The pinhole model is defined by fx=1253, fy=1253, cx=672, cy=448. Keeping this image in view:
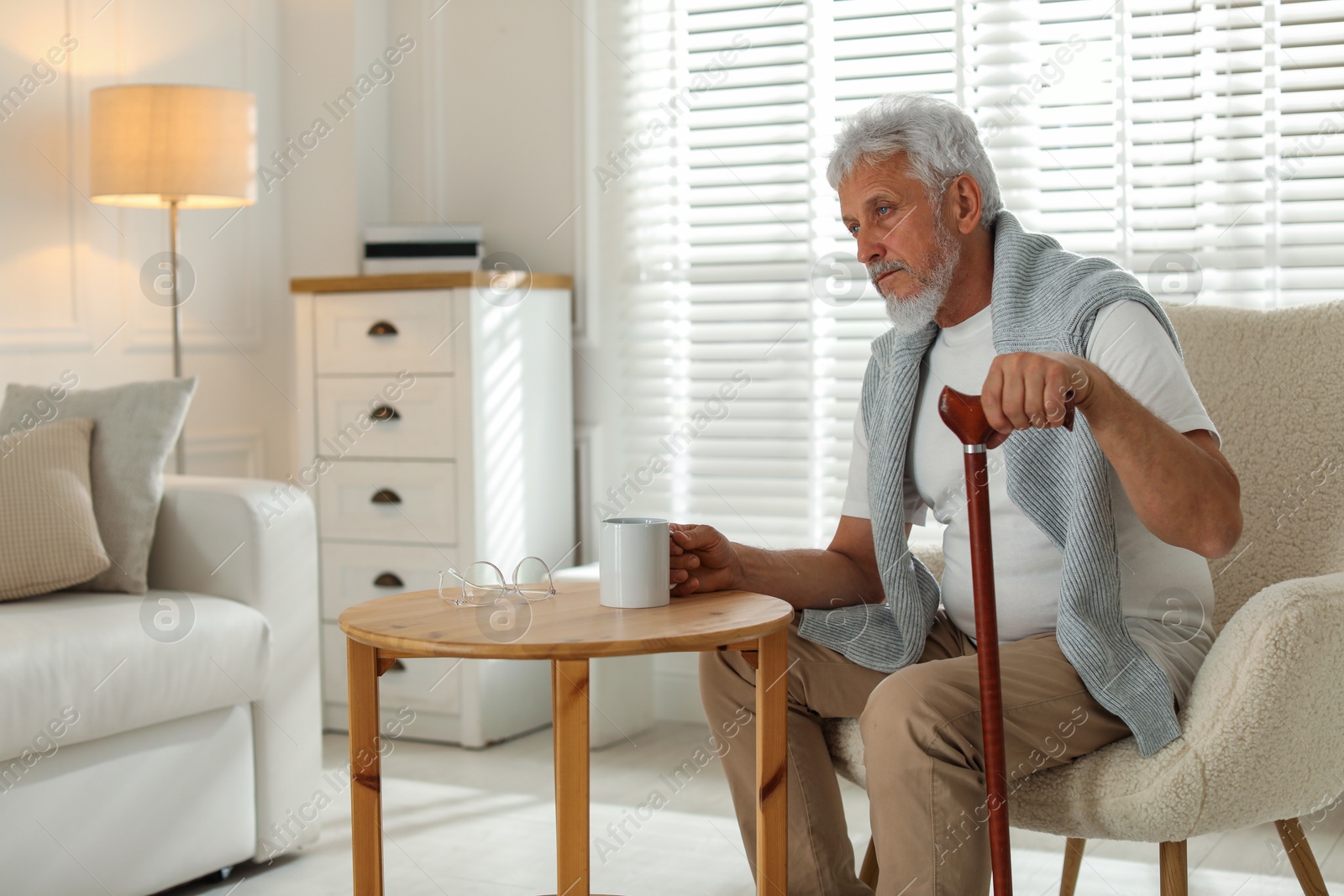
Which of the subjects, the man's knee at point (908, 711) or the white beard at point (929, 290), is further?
the white beard at point (929, 290)

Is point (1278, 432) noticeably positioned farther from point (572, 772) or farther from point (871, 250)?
point (572, 772)

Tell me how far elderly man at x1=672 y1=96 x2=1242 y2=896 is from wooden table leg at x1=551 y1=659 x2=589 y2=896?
0.84ft

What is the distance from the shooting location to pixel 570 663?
1.35 metres

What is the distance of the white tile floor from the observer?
2125mm

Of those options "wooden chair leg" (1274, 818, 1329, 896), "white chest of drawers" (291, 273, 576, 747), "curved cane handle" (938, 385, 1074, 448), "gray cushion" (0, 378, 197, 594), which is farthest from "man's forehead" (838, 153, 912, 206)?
"white chest of drawers" (291, 273, 576, 747)

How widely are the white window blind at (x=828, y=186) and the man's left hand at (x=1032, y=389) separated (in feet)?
4.80

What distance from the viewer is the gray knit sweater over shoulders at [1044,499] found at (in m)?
1.41

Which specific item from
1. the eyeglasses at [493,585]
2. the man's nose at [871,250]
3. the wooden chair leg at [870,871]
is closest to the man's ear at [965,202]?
the man's nose at [871,250]

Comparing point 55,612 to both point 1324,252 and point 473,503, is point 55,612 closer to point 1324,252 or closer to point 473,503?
point 473,503

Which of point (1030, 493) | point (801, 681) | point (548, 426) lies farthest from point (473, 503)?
point (1030, 493)

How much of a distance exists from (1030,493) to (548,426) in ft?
6.04

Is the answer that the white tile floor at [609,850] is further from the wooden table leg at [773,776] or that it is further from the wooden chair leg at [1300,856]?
the wooden table leg at [773,776]

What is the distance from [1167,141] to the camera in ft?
8.71

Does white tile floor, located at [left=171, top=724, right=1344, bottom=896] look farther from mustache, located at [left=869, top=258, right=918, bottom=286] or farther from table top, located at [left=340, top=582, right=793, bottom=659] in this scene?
mustache, located at [left=869, top=258, right=918, bottom=286]
